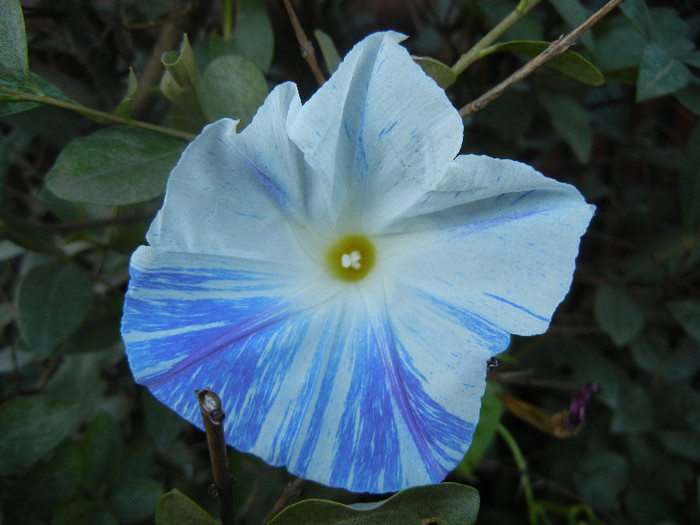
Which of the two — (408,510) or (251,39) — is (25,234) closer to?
(251,39)

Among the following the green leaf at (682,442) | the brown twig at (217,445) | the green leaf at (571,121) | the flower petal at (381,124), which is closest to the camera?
the brown twig at (217,445)

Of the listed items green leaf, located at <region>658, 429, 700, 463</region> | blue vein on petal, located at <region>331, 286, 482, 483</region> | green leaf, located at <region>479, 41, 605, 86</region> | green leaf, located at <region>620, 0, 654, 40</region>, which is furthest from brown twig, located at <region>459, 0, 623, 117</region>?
green leaf, located at <region>658, 429, 700, 463</region>

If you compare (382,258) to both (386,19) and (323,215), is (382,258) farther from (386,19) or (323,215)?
(386,19)

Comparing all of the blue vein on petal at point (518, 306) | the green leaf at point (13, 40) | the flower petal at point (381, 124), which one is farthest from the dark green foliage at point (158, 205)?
the blue vein on petal at point (518, 306)

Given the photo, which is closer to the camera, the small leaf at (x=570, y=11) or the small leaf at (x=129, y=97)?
the small leaf at (x=129, y=97)

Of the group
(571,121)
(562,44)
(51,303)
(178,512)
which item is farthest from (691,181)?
(51,303)

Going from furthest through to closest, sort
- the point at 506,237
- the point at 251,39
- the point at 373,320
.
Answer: the point at 251,39, the point at 373,320, the point at 506,237

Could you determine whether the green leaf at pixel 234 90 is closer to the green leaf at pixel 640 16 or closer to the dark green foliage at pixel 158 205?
the dark green foliage at pixel 158 205
